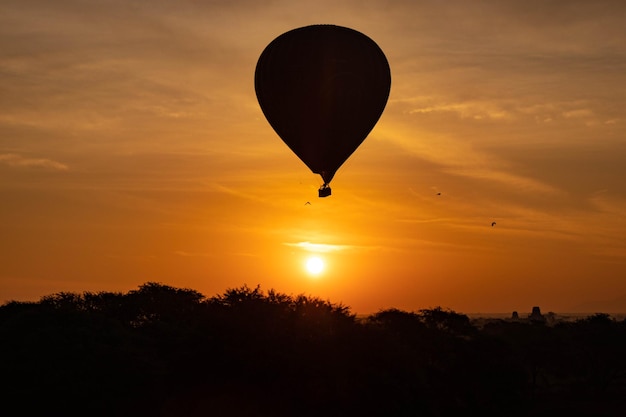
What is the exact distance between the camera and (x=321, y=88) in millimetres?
60250

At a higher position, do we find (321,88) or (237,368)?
(321,88)

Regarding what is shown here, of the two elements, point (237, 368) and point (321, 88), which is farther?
point (321, 88)

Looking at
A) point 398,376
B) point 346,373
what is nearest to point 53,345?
point 346,373

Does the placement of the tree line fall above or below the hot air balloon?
below

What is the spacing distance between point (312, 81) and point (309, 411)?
21.9m

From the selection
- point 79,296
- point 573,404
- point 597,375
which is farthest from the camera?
point 597,375

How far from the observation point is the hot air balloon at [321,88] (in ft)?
196

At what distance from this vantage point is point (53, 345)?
4897 cm

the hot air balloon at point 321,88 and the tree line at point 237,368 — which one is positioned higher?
the hot air balloon at point 321,88

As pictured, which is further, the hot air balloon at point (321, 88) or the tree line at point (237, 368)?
the hot air balloon at point (321, 88)

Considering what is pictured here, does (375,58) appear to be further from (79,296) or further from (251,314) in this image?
(79,296)

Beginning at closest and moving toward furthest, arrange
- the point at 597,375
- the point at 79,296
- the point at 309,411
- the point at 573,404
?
the point at 309,411
the point at 573,404
the point at 79,296
the point at 597,375

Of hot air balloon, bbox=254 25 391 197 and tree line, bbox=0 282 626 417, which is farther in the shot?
hot air balloon, bbox=254 25 391 197

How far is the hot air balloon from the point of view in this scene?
2356 inches
